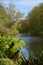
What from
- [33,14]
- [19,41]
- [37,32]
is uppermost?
[19,41]

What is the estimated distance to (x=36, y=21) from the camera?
49.9 meters

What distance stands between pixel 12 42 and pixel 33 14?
40.8 meters

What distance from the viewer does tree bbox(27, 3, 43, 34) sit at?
1924 inches

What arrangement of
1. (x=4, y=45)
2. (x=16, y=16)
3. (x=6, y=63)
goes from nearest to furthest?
(x=6, y=63)
(x=4, y=45)
(x=16, y=16)

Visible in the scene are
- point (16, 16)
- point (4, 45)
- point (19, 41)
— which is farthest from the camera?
point (16, 16)

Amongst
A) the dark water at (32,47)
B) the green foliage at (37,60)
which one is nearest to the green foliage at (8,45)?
the dark water at (32,47)

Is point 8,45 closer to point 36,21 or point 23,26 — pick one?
point 36,21

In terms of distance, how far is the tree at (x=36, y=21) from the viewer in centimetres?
4888

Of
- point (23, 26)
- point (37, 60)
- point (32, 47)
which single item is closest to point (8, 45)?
point (37, 60)

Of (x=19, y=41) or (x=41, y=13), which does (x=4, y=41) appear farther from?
(x=41, y=13)

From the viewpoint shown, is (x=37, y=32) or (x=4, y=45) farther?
(x=37, y=32)

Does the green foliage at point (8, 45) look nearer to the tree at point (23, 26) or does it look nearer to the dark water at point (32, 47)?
the dark water at point (32, 47)

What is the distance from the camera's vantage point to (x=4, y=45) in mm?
9633

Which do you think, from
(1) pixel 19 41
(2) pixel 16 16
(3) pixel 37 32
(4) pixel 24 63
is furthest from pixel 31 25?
(4) pixel 24 63
